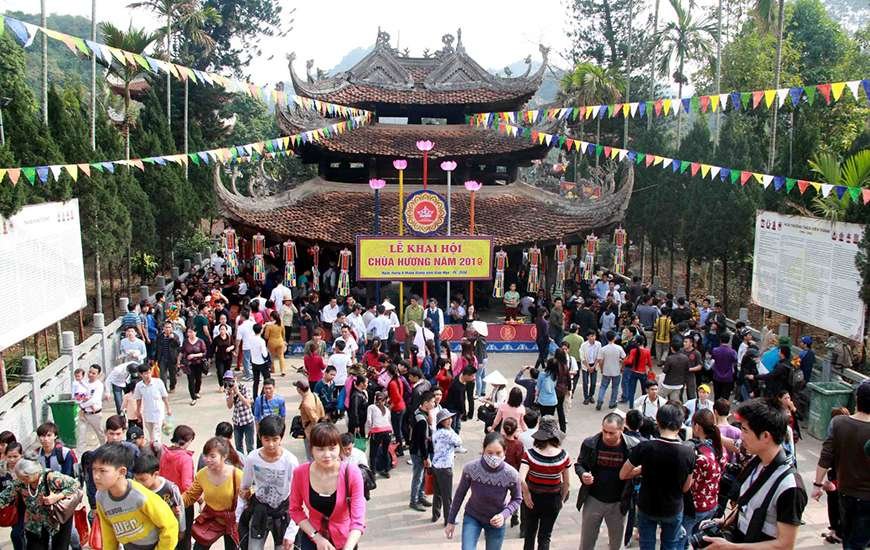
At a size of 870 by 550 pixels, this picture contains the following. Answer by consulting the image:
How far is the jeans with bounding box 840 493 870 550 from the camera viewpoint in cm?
668

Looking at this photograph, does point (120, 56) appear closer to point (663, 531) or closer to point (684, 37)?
point (663, 531)

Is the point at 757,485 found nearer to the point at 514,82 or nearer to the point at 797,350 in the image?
the point at 797,350

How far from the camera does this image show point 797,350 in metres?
14.1

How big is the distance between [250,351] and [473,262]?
6.87m

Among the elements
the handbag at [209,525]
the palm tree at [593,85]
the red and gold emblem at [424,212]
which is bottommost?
Result: the handbag at [209,525]

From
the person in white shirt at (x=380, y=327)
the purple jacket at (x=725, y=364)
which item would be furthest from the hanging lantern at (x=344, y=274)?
the purple jacket at (x=725, y=364)

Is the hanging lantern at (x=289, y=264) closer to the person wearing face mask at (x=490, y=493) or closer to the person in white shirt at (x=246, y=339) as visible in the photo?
the person in white shirt at (x=246, y=339)

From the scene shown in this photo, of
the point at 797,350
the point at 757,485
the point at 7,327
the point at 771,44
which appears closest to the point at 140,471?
the point at 757,485

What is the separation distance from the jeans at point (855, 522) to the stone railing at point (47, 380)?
31.6 feet

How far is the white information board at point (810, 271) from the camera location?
13188mm

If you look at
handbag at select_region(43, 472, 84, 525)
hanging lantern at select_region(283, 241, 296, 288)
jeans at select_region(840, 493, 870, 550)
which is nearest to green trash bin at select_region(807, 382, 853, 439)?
jeans at select_region(840, 493, 870, 550)

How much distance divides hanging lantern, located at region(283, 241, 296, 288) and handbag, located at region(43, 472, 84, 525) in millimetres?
13132

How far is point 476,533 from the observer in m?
6.52

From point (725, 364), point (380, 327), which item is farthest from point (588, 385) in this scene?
point (380, 327)
